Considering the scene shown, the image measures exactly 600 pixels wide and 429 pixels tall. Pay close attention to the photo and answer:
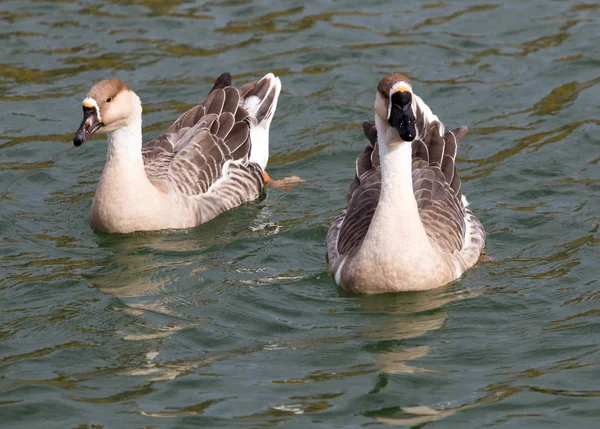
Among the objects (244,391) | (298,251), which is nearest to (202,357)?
(244,391)

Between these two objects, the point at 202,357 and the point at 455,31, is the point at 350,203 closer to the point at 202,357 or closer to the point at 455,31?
the point at 202,357

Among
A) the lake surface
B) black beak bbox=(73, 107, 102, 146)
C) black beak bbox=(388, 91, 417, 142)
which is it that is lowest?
the lake surface

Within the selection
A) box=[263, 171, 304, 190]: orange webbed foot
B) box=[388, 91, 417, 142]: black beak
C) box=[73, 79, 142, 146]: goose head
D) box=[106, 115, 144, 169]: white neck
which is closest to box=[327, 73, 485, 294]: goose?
box=[388, 91, 417, 142]: black beak

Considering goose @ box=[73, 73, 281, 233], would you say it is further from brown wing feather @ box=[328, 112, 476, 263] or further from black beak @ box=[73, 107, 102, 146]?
brown wing feather @ box=[328, 112, 476, 263]

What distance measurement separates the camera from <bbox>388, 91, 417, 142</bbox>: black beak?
31.4 ft

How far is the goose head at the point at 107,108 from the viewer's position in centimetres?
1176

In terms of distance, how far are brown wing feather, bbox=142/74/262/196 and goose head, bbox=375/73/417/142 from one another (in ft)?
13.0

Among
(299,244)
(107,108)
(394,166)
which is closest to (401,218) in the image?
(394,166)

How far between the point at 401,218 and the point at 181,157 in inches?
156

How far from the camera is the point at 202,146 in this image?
13695mm

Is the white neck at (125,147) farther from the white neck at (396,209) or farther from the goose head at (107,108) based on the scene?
the white neck at (396,209)

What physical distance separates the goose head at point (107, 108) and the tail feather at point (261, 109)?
2.42 m

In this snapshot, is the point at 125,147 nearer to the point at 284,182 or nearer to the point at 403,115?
the point at 284,182

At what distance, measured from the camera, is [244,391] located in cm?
889
